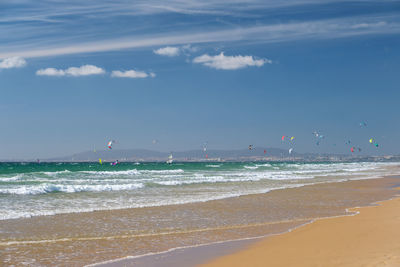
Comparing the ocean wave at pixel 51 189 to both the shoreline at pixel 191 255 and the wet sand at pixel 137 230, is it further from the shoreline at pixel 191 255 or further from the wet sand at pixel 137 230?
the shoreline at pixel 191 255

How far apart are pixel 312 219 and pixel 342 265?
18.6 feet

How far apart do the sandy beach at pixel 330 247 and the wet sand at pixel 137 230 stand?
58 centimetres

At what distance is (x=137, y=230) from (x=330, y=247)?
4.52 meters

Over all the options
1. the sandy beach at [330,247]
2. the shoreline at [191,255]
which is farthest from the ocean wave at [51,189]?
the sandy beach at [330,247]

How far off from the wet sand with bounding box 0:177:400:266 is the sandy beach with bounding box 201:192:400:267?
58 centimetres

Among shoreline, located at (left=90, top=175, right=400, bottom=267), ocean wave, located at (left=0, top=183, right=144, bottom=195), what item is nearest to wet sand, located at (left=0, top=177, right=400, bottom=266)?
shoreline, located at (left=90, top=175, right=400, bottom=267)

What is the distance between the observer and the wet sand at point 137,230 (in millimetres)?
7426

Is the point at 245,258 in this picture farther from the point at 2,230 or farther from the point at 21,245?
the point at 2,230

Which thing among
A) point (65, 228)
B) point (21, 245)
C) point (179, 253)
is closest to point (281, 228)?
point (179, 253)

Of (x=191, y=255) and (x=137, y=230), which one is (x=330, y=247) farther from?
(x=137, y=230)

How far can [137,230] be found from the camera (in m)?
9.74

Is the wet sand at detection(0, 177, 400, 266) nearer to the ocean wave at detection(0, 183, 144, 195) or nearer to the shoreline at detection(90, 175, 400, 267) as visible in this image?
the shoreline at detection(90, 175, 400, 267)

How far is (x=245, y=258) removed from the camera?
706 centimetres

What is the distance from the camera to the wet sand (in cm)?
743
